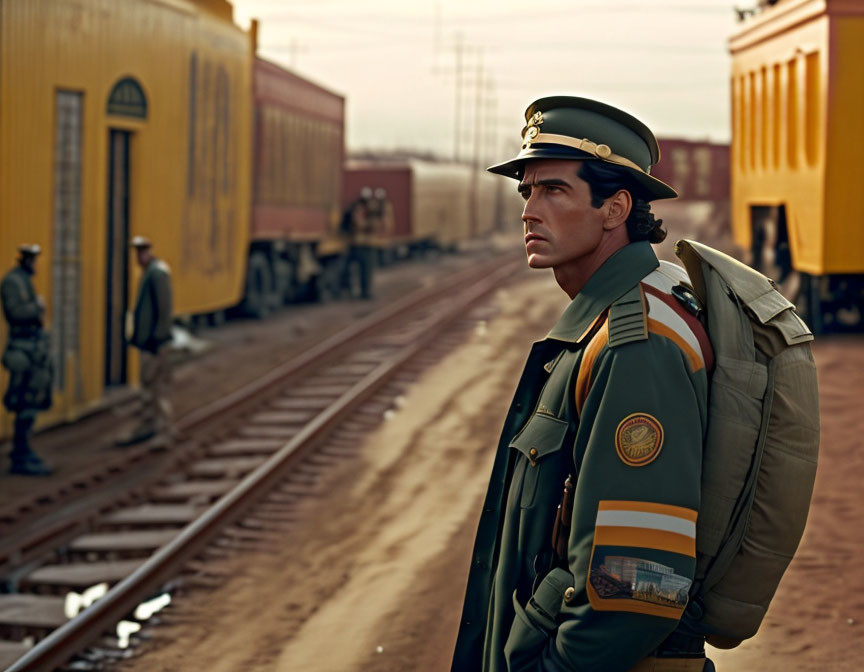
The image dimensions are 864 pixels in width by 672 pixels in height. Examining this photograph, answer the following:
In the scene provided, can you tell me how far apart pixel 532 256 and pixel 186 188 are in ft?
47.1

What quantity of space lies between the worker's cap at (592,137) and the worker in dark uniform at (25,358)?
835 cm

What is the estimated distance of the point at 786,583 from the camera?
23.9 ft

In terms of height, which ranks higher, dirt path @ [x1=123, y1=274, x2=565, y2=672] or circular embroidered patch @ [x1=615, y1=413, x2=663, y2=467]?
circular embroidered patch @ [x1=615, y1=413, x2=663, y2=467]

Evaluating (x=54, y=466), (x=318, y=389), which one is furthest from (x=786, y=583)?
(x=318, y=389)

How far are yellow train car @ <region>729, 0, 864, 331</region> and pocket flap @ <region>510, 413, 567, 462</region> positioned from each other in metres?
12.8

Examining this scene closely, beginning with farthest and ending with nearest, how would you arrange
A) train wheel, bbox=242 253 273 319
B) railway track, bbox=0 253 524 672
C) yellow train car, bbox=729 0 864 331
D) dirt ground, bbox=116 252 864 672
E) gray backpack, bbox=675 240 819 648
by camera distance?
1. train wheel, bbox=242 253 273 319
2. yellow train car, bbox=729 0 864 331
3. railway track, bbox=0 253 524 672
4. dirt ground, bbox=116 252 864 672
5. gray backpack, bbox=675 240 819 648

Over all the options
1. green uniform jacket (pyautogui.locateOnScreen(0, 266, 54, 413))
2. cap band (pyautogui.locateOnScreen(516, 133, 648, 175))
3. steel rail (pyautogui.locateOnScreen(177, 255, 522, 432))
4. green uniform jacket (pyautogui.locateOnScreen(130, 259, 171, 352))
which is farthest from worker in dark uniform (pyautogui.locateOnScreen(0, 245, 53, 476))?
cap band (pyautogui.locateOnScreen(516, 133, 648, 175))

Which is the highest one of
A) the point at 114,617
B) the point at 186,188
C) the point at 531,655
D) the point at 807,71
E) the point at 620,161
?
the point at 807,71

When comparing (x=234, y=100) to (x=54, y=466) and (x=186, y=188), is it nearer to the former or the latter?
(x=186, y=188)

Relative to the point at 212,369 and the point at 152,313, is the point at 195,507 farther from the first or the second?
the point at 212,369

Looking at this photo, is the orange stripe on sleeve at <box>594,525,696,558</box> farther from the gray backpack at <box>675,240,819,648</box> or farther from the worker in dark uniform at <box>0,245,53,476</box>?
→ the worker in dark uniform at <box>0,245,53,476</box>

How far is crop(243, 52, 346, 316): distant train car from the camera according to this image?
2166 cm

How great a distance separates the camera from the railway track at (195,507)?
284 inches

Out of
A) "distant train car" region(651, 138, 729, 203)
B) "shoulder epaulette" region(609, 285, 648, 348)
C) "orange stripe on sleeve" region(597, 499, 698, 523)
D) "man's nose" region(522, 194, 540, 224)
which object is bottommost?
"orange stripe on sleeve" region(597, 499, 698, 523)
